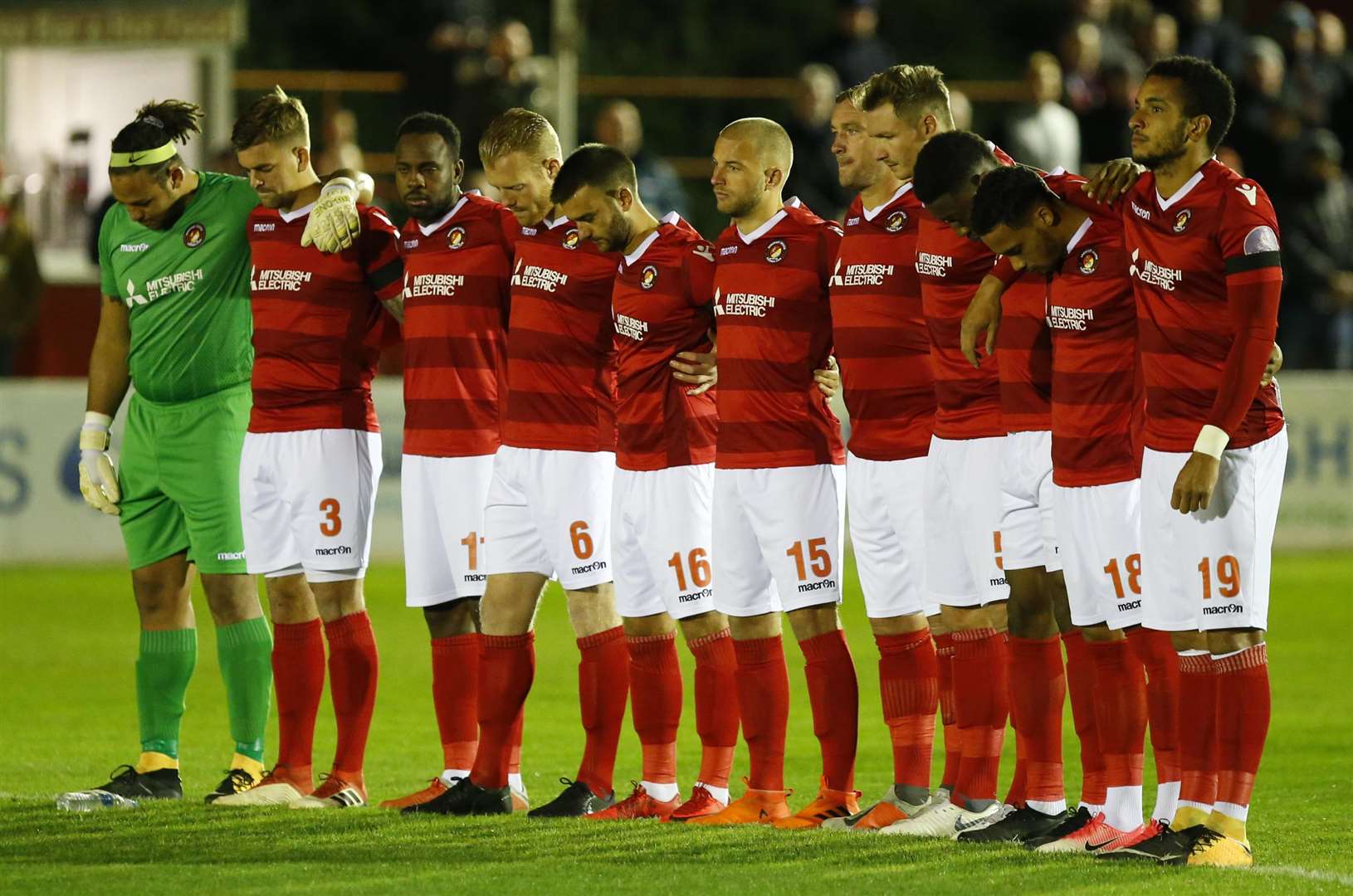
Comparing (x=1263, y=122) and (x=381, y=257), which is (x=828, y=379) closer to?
(x=381, y=257)

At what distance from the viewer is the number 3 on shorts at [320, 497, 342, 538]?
820 centimetres

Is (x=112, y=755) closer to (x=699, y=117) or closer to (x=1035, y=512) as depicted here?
(x=1035, y=512)

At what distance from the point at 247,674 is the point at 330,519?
0.69 meters

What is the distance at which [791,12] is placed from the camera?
32.2 meters

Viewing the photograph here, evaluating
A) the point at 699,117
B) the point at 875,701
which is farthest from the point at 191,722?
the point at 699,117

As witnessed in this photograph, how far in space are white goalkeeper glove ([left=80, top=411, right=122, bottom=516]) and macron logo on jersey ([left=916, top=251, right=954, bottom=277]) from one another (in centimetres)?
319

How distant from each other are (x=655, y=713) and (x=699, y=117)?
20847mm

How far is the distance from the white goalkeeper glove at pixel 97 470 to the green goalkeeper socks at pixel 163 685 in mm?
514

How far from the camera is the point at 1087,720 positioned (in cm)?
720

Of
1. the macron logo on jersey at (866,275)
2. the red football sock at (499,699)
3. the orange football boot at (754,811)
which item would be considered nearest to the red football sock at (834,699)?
the orange football boot at (754,811)

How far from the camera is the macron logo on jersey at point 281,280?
27.1 ft

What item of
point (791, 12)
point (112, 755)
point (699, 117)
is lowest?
point (112, 755)

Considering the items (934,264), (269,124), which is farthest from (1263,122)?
(269,124)

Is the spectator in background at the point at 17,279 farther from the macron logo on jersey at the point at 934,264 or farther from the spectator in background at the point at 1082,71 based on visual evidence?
the macron logo on jersey at the point at 934,264
